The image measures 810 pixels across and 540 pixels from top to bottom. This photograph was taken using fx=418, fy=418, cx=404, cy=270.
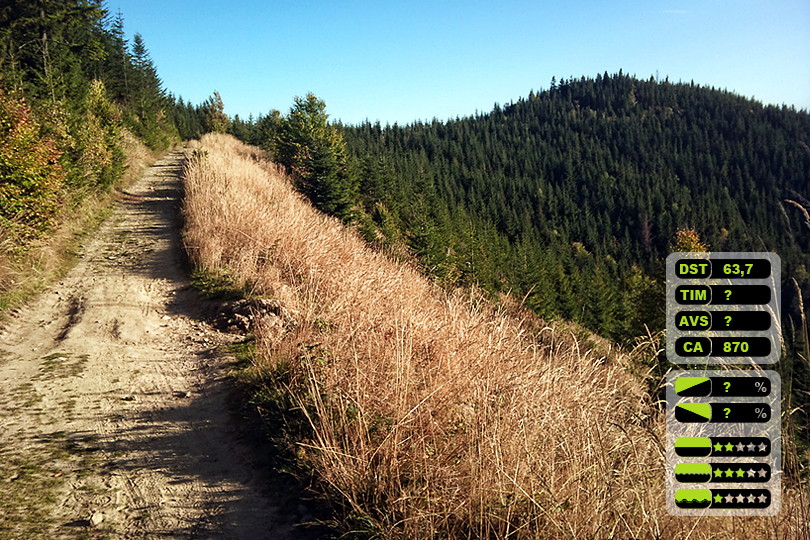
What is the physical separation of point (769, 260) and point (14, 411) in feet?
19.1

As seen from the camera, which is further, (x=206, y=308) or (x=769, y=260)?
(x=206, y=308)

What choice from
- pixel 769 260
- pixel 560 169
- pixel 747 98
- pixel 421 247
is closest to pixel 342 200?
pixel 421 247

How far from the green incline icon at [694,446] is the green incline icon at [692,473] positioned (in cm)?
12

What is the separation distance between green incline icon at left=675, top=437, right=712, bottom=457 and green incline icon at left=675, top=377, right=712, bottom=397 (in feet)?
0.88

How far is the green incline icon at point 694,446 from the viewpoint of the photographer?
2.44 m

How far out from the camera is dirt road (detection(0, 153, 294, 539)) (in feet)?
8.20

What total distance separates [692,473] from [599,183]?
14817cm

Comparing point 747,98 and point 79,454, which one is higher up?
point 747,98

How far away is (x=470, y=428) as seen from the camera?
2588 mm

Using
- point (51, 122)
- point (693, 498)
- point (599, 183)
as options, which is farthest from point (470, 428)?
point (599, 183)

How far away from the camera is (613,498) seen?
6.92 ft

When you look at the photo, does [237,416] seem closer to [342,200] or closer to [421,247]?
[342,200]
